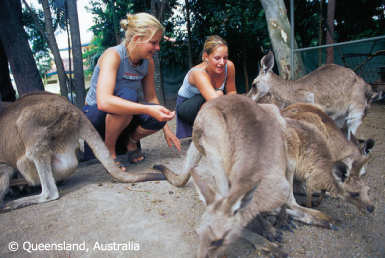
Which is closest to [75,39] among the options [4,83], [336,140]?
[4,83]

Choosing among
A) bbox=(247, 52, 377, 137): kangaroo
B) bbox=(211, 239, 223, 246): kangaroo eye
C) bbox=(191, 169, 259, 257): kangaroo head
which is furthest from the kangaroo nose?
bbox=(247, 52, 377, 137): kangaroo

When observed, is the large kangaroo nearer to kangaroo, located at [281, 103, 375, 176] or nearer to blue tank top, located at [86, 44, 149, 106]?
kangaroo, located at [281, 103, 375, 176]

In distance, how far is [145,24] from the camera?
2703mm

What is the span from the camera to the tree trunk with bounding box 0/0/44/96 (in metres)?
4.46

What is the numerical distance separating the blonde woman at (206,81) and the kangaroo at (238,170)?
1042 millimetres

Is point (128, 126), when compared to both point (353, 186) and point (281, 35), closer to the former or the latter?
point (353, 186)

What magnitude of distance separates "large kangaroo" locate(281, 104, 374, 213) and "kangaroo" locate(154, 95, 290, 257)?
29 cm

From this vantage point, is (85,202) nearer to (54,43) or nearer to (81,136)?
(81,136)

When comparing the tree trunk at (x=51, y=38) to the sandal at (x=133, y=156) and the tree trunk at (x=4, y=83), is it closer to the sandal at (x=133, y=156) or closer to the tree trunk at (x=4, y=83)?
the tree trunk at (x=4, y=83)

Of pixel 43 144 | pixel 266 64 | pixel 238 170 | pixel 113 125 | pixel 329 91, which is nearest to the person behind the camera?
pixel 238 170

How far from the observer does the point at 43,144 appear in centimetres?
236

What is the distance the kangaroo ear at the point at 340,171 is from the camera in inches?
75.3

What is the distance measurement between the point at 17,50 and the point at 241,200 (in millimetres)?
4588

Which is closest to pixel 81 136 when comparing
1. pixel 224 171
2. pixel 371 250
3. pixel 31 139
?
pixel 31 139
